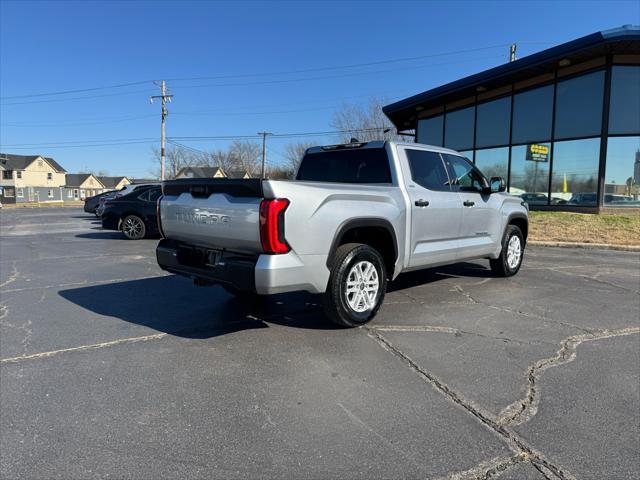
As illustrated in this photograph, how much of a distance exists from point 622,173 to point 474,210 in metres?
Result: 12.8

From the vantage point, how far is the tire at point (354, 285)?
14.3 ft

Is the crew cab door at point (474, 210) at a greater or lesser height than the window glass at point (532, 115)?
lesser

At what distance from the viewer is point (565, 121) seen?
16.8 metres

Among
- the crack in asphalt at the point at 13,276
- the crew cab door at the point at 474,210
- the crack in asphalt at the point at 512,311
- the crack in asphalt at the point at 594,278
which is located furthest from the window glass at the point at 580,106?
the crack in asphalt at the point at 13,276

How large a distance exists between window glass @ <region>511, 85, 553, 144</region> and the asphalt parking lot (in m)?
13.4

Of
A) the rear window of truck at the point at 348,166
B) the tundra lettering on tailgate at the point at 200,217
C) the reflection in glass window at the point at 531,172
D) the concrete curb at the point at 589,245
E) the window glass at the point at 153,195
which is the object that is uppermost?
the reflection in glass window at the point at 531,172

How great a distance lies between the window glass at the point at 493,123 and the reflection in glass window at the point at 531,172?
3.33 feet

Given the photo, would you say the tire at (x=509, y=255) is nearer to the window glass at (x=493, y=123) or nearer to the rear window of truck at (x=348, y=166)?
the rear window of truck at (x=348, y=166)

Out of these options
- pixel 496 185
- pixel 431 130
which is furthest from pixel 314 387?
pixel 431 130

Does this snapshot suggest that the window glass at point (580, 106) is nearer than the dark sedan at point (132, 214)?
No

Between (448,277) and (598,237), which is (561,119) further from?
(448,277)

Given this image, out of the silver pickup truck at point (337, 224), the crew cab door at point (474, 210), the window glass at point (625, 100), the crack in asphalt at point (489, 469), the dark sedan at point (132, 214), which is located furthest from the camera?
the window glass at point (625, 100)

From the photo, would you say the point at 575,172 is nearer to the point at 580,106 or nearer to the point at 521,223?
the point at 580,106

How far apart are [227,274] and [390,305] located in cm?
240
